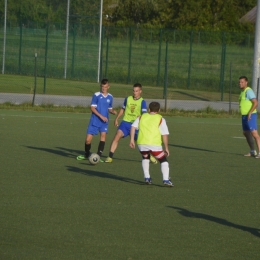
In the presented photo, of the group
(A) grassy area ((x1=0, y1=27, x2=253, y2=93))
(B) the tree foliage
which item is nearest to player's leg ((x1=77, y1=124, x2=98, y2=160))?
(A) grassy area ((x1=0, y1=27, x2=253, y2=93))

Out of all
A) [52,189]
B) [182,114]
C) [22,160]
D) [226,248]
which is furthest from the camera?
[182,114]

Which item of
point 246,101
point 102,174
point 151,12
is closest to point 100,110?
point 102,174

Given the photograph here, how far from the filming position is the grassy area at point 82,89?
3381cm

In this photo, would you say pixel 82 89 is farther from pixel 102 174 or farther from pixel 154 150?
pixel 154 150

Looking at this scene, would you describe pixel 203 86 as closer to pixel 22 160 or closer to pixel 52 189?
pixel 22 160

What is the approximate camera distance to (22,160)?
47.0ft

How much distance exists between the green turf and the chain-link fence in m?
22.9

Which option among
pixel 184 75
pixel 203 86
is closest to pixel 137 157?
pixel 203 86

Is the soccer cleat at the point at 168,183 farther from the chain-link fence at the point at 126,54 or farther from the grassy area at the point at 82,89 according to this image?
the chain-link fence at the point at 126,54

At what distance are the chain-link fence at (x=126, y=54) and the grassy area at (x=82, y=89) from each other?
49.7 inches

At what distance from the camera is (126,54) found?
45875 mm

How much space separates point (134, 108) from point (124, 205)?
180 inches

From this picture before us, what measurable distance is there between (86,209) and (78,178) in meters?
2.70

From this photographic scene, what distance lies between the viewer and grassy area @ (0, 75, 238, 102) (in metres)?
33.8
